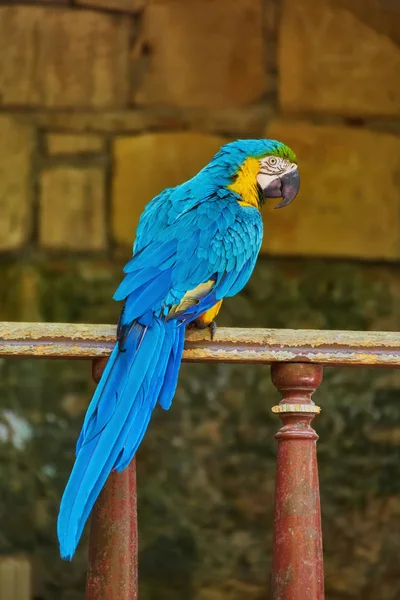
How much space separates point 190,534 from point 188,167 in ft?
2.90

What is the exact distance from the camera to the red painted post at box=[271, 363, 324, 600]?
5.07ft

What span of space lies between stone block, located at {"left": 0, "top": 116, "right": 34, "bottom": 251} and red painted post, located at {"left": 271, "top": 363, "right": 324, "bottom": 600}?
1.25 m

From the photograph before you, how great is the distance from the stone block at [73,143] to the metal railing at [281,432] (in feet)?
4.01

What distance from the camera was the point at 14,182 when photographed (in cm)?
272

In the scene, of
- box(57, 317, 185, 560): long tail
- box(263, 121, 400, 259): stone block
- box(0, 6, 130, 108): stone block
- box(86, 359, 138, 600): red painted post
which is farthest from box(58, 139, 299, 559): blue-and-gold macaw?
box(0, 6, 130, 108): stone block

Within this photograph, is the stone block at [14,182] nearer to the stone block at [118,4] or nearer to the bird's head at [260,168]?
the stone block at [118,4]

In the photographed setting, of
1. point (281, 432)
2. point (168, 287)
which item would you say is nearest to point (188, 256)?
point (168, 287)

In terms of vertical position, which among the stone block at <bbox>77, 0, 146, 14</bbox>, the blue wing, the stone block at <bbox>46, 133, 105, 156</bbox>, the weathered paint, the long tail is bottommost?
the long tail

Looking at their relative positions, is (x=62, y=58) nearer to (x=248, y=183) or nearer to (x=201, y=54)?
(x=201, y=54)

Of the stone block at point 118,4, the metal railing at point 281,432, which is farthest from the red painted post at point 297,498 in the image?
the stone block at point 118,4

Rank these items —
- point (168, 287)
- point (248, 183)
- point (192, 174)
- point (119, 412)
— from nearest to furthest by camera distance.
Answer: point (119, 412)
point (168, 287)
point (248, 183)
point (192, 174)

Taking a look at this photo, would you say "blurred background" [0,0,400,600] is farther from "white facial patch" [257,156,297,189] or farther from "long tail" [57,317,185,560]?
"long tail" [57,317,185,560]

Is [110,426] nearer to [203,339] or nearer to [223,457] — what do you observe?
[203,339]

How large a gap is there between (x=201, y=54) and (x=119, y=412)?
59.7 inches
